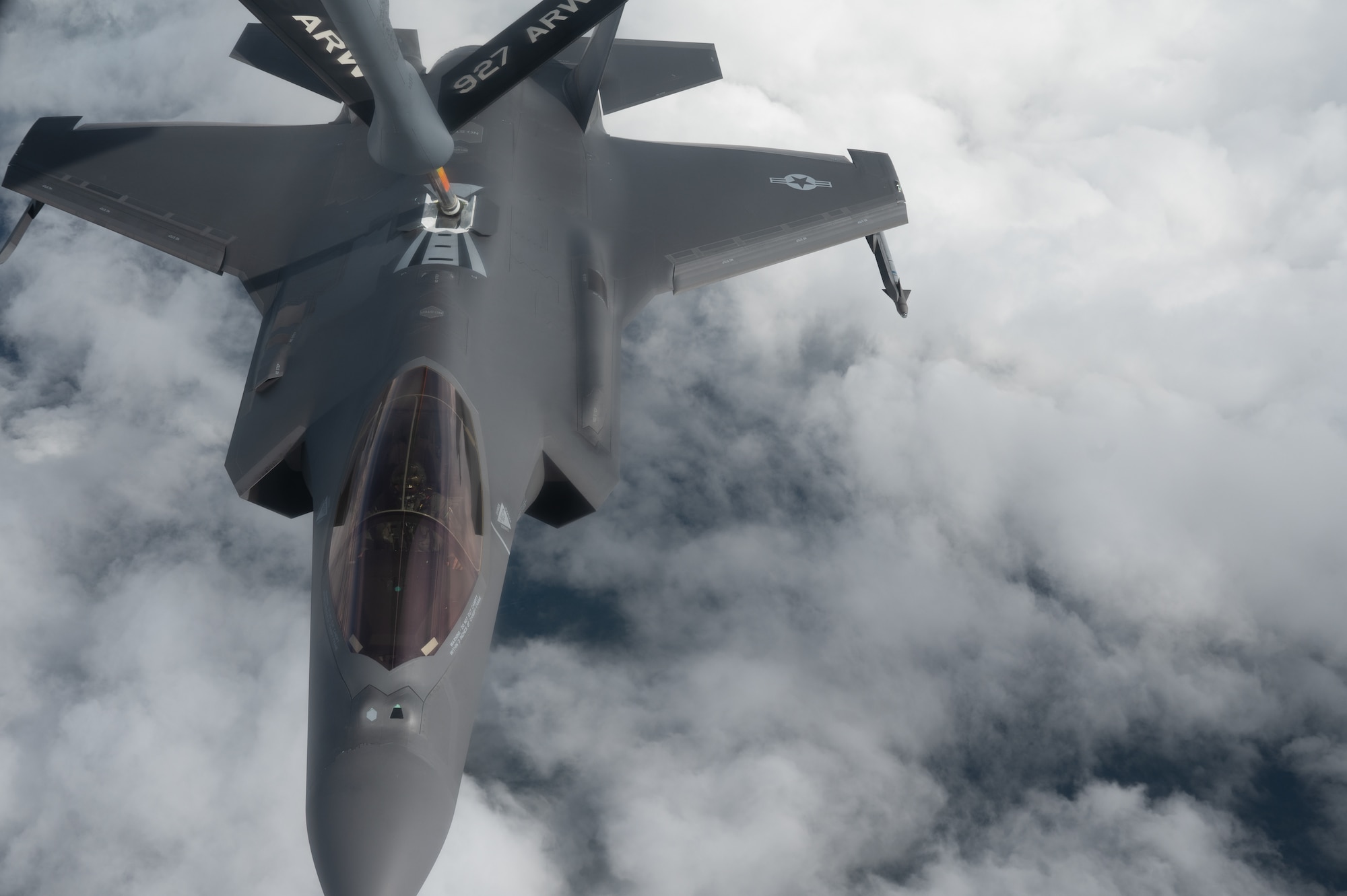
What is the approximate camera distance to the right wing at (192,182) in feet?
38.7

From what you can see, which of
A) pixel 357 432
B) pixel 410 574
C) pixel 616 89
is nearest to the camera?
pixel 410 574

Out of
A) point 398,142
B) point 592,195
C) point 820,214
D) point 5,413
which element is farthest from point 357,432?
point 5,413

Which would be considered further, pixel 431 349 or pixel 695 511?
pixel 695 511

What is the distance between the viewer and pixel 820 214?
43.5 ft

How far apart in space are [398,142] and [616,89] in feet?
29.5

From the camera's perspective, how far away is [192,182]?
12594 millimetres

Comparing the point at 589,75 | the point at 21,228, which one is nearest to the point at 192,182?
the point at 21,228

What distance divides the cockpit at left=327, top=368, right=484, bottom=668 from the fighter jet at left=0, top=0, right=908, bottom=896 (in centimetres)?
2

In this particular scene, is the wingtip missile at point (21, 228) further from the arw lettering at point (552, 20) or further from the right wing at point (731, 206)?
the arw lettering at point (552, 20)

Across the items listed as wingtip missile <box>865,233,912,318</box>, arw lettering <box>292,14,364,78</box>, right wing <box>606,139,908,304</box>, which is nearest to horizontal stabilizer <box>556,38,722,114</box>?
right wing <box>606,139,908,304</box>

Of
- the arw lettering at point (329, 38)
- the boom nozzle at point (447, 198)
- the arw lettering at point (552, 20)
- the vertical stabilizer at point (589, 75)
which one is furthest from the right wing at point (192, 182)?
the arw lettering at point (552, 20)

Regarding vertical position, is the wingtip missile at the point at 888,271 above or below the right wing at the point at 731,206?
below

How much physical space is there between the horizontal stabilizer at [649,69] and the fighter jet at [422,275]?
0.05 meters

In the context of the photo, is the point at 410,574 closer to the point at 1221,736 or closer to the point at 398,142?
the point at 398,142
